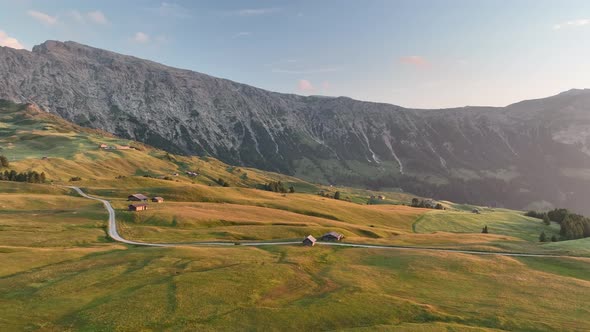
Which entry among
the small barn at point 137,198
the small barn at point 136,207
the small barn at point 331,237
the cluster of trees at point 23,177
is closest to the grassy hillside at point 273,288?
the small barn at point 331,237

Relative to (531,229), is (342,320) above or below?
above

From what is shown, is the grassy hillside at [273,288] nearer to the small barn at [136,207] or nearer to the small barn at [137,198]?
the small barn at [136,207]

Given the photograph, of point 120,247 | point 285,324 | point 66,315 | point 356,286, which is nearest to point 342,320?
point 285,324

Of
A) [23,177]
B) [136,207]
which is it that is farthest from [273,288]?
[23,177]

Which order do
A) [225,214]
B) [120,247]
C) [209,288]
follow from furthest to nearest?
[225,214] → [120,247] → [209,288]

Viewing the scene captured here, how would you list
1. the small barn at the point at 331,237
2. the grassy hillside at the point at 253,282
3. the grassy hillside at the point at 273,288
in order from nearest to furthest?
the grassy hillside at the point at 273,288 < the grassy hillside at the point at 253,282 < the small barn at the point at 331,237

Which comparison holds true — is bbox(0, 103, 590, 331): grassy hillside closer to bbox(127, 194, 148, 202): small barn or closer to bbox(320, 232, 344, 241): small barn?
bbox(320, 232, 344, 241): small barn

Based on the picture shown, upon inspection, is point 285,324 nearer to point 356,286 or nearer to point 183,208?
point 356,286

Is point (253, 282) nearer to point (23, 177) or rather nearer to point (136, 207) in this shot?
point (136, 207)
